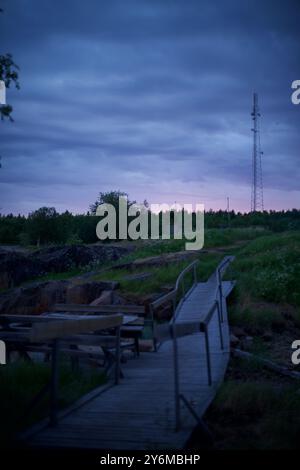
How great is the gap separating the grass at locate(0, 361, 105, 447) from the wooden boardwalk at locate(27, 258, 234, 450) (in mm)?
273

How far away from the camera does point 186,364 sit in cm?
855

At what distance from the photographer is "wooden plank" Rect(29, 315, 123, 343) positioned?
525 centimetres

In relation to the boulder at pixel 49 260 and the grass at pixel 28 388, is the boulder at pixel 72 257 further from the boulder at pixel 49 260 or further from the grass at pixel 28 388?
the grass at pixel 28 388

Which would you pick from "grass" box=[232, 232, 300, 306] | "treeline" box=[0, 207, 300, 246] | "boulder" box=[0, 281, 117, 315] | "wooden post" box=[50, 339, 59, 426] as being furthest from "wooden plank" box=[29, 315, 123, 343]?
"treeline" box=[0, 207, 300, 246]

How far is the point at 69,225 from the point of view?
39.2m

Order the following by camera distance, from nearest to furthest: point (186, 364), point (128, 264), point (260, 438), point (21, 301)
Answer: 1. point (260, 438)
2. point (186, 364)
3. point (21, 301)
4. point (128, 264)

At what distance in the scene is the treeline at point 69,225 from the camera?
36.8 meters

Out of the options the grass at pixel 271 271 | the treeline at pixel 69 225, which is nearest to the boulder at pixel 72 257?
the grass at pixel 271 271

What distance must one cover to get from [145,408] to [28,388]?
1.59 m

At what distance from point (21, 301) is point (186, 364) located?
33.5ft

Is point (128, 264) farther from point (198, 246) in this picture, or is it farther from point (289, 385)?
point (289, 385)

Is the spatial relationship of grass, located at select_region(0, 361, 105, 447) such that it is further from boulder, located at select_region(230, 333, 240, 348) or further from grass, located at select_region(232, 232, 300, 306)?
grass, located at select_region(232, 232, 300, 306)

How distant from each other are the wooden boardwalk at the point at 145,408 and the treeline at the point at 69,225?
86.0 feet
